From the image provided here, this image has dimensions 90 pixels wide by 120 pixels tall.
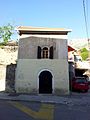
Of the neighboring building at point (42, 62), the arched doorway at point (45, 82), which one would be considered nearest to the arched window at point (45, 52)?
the neighboring building at point (42, 62)

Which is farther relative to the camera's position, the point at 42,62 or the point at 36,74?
the point at 42,62

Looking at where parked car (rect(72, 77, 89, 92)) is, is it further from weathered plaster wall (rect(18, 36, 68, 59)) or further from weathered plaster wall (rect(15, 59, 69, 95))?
weathered plaster wall (rect(18, 36, 68, 59))

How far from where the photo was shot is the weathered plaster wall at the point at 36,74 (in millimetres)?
26078

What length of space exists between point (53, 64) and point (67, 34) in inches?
129

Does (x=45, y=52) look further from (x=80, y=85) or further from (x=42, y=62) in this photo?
(x=80, y=85)

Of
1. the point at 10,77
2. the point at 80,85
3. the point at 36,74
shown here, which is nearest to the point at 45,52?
the point at 36,74

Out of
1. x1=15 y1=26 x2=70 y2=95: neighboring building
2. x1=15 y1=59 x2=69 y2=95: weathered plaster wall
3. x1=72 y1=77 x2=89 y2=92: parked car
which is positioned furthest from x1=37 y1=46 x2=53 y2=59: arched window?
x1=72 y1=77 x2=89 y2=92: parked car

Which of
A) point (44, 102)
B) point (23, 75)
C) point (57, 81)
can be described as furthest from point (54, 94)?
point (44, 102)

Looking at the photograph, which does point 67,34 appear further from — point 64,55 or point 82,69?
point 82,69

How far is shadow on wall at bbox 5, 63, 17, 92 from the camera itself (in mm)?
26500

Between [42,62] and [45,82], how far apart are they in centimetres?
193

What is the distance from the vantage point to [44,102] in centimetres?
2088

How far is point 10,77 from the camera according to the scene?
26.7 m

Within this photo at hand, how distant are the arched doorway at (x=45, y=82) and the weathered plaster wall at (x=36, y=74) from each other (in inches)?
14.7
